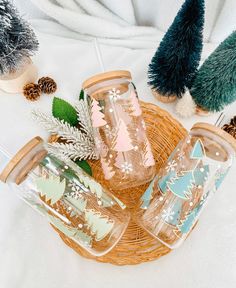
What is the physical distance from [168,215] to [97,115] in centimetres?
19

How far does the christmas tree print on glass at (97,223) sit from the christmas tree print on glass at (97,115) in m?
0.14

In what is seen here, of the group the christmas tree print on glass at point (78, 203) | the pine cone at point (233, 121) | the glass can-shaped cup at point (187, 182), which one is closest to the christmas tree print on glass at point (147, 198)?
the glass can-shaped cup at point (187, 182)

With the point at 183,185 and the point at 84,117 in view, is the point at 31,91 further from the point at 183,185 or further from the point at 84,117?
the point at 183,185

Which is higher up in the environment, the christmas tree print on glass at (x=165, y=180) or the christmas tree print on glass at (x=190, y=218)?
the christmas tree print on glass at (x=165, y=180)

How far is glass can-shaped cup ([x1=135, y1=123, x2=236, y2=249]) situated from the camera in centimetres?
53

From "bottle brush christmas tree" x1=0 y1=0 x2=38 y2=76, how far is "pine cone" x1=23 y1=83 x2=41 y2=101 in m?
0.05

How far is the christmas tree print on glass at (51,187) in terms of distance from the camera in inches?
20.5

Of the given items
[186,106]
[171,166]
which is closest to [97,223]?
[171,166]

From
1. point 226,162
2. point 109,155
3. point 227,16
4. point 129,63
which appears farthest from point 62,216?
point 227,16

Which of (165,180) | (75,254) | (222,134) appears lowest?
(75,254)

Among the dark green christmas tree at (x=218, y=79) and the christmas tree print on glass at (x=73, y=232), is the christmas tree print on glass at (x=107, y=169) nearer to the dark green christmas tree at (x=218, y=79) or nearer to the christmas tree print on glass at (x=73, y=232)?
the christmas tree print on glass at (x=73, y=232)

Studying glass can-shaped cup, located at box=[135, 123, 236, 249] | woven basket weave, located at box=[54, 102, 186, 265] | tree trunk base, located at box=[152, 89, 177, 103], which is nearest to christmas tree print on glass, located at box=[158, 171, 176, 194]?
glass can-shaped cup, located at box=[135, 123, 236, 249]

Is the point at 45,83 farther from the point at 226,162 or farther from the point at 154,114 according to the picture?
the point at 226,162

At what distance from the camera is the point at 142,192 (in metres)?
0.67
